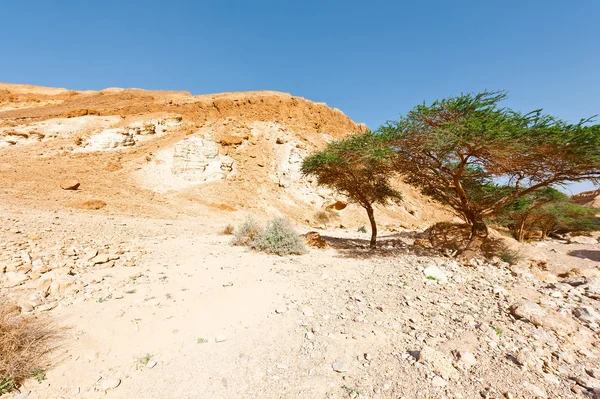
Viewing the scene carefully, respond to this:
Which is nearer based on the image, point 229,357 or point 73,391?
point 73,391

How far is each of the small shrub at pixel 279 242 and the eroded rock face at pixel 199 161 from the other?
48.2ft

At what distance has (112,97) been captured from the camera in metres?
31.1

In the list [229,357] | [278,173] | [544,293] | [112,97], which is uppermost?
[112,97]

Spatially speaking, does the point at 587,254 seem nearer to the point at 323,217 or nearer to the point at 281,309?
the point at 323,217

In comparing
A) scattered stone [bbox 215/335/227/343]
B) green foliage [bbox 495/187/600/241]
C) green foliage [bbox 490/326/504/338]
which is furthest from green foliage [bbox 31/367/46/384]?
green foliage [bbox 495/187/600/241]

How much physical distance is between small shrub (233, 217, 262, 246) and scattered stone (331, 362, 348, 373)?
572 centimetres

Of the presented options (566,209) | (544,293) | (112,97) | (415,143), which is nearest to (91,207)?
(415,143)

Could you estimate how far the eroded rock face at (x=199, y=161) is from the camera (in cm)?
2031

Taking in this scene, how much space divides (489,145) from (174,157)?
21089 mm

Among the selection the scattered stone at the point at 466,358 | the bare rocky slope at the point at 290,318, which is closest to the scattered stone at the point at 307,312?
the bare rocky slope at the point at 290,318

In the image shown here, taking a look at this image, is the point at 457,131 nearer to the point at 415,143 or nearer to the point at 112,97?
the point at 415,143

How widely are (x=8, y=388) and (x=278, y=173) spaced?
20.9 m

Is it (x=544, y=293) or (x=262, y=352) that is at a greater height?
(x=544, y=293)

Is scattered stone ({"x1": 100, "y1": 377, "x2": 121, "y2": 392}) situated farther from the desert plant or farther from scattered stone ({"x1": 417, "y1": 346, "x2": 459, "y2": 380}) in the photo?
the desert plant
